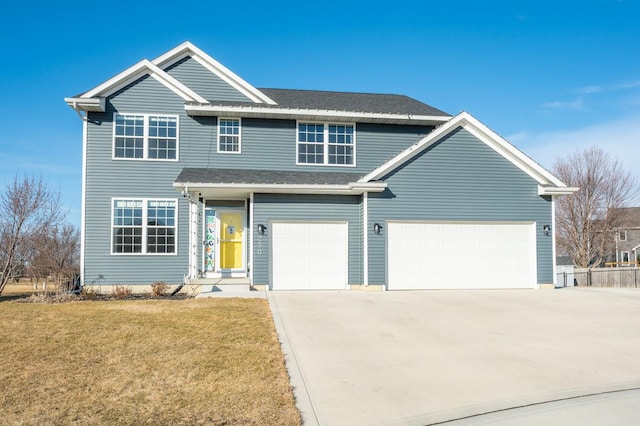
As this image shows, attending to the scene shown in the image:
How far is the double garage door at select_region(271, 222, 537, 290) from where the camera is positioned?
1511 cm

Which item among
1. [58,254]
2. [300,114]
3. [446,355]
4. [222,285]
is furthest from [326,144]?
[58,254]

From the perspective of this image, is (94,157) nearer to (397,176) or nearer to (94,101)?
(94,101)

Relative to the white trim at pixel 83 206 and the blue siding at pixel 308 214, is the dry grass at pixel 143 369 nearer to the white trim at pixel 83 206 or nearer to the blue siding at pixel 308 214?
the blue siding at pixel 308 214

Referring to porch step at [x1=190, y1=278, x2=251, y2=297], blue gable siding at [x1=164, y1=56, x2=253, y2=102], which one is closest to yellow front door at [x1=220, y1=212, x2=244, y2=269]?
porch step at [x1=190, y1=278, x2=251, y2=297]

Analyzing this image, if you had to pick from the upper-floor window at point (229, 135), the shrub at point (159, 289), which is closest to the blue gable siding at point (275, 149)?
the upper-floor window at point (229, 135)

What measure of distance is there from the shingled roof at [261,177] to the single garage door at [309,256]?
4.39 ft

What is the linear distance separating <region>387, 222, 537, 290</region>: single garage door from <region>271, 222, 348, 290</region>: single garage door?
5.23 feet

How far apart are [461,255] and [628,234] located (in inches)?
1361

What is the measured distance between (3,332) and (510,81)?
746 inches

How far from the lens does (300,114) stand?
16.5m

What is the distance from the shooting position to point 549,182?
15812 millimetres

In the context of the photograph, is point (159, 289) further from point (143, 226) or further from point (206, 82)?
point (206, 82)

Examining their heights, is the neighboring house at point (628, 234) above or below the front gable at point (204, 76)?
below

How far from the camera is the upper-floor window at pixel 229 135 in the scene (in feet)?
54.6
